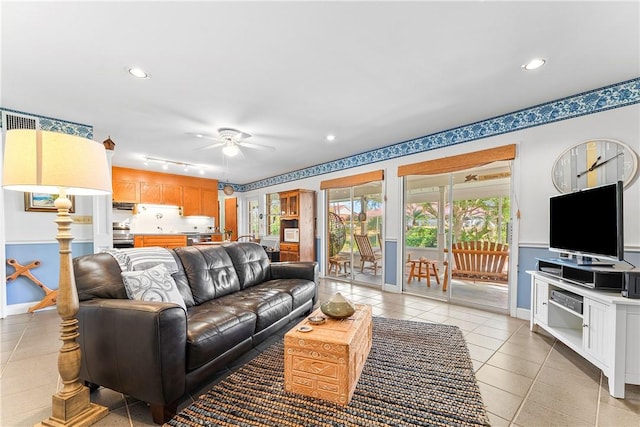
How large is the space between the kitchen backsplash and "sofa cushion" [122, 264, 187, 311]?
5394 mm

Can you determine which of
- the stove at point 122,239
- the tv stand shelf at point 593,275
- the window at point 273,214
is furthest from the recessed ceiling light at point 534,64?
the stove at point 122,239

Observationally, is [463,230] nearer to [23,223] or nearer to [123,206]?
[23,223]

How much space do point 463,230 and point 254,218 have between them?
5828mm

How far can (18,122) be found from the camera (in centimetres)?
328

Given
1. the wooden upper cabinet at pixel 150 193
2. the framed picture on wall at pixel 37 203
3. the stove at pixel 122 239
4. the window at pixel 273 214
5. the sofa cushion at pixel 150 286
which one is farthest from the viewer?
the window at pixel 273 214

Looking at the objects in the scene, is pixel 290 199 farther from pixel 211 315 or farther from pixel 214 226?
pixel 211 315

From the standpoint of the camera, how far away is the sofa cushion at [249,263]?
3.15 meters

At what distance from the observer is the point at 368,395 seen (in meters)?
1.77

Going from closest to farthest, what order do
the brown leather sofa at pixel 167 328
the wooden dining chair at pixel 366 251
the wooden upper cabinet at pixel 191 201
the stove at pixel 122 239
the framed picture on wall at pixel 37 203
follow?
1. the brown leather sofa at pixel 167 328
2. the framed picture on wall at pixel 37 203
3. the stove at pixel 122 239
4. the wooden dining chair at pixel 366 251
5. the wooden upper cabinet at pixel 191 201

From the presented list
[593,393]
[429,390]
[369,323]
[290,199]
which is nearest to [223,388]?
[369,323]

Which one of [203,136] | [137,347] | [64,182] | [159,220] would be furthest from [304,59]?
[159,220]

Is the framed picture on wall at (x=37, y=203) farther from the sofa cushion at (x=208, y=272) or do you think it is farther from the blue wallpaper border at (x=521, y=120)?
the blue wallpaper border at (x=521, y=120)

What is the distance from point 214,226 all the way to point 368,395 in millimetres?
6980

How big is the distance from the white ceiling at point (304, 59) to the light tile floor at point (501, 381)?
97.0 inches
